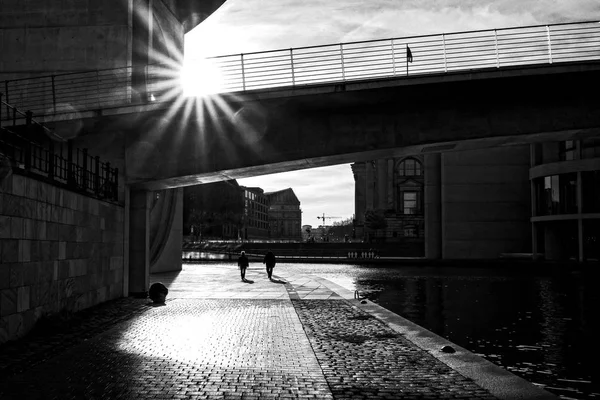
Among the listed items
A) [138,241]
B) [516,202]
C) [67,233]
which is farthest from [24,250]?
[516,202]

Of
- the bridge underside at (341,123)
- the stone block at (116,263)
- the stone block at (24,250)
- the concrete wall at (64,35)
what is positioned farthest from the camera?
the concrete wall at (64,35)

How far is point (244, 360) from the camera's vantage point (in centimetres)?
971

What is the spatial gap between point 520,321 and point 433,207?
153ft

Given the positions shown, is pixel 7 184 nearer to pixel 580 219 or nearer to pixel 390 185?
pixel 580 219

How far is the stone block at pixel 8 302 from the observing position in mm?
11180

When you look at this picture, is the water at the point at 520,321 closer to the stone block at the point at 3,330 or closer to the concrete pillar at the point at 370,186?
the stone block at the point at 3,330

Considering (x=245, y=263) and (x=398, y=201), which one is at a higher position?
(x=398, y=201)

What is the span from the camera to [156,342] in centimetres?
1151

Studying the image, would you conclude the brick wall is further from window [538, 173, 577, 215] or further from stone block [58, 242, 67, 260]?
window [538, 173, 577, 215]

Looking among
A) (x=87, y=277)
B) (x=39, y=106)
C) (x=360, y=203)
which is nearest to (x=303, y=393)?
(x=87, y=277)

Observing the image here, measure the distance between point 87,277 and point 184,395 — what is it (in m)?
10.7

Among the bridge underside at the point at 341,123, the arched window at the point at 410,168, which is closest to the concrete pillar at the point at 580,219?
the bridge underside at the point at 341,123

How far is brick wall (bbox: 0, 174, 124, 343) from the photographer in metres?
11.5

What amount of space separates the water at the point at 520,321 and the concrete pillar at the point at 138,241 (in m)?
8.15
